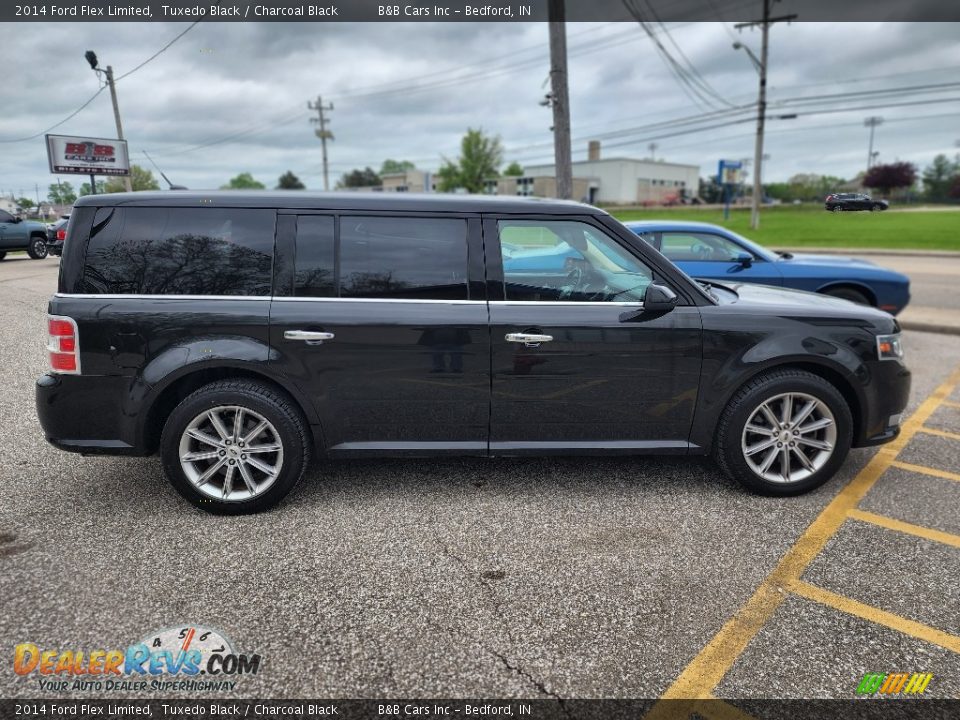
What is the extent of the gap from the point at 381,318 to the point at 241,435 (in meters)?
1.02

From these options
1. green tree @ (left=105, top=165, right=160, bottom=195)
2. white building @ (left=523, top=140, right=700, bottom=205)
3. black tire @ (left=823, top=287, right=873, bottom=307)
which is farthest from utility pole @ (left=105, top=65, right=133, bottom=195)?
white building @ (left=523, top=140, right=700, bottom=205)

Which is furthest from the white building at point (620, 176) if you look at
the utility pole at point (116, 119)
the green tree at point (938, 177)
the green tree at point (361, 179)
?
the green tree at point (938, 177)

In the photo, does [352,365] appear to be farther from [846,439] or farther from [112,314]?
[846,439]

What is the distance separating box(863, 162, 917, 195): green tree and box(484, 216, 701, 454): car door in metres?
1.56

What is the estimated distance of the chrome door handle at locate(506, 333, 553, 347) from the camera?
340 cm

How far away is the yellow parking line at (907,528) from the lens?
3.18 meters

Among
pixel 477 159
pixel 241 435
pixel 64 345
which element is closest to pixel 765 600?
pixel 241 435

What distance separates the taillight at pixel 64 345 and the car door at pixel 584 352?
2238 millimetres

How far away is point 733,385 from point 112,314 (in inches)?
137

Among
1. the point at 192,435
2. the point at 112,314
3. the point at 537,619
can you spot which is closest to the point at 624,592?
the point at 537,619

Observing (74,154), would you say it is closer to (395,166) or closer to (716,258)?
(716,258)

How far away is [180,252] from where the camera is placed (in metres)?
3.36

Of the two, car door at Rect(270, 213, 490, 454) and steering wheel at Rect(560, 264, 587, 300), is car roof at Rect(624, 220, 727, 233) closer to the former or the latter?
steering wheel at Rect(560, 264, 587, 300)

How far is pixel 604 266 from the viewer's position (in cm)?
358
